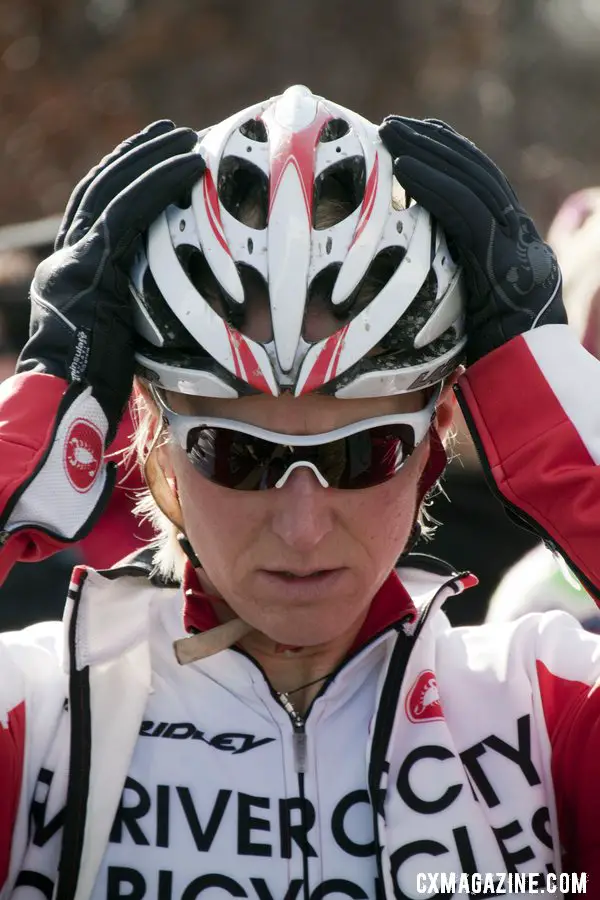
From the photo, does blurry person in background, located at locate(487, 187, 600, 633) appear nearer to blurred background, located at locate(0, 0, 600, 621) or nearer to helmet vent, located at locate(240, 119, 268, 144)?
helmet vent, located at locate(240, 119, 268, 144)

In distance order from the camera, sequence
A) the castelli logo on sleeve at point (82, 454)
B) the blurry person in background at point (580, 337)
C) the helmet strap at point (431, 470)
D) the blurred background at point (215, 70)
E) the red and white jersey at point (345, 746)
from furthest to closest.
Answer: the blurred background at point (215, 70) < the blurry person in background at point (580, 337) < the helmet strap at point (431, 470) < the castelli logo on sleeve at point (82, 454) < the red and white jersey at point (345, 746)

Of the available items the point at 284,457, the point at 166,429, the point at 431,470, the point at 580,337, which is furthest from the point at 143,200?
the point at 580,337

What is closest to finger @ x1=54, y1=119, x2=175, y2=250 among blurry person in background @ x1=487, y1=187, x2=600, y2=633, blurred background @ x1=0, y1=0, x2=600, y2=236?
blurry person in background @ x1=487, y1=187, x2=600, y2=633

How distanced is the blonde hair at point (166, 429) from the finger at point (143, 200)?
0.43ft

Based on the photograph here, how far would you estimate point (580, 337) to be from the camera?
10.4 ft

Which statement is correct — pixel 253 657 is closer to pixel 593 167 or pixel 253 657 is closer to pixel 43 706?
pixel 43 706

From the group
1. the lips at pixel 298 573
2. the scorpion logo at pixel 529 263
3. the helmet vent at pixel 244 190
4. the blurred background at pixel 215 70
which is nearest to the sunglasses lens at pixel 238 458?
the lips at pixel 298 573

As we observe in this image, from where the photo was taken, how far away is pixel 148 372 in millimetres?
2188

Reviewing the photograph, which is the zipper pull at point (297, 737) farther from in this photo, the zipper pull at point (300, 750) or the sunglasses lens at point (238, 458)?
the sunglasses lens at point (238, 458)


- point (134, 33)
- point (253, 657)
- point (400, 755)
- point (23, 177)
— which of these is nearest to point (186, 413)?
point (253, 657)

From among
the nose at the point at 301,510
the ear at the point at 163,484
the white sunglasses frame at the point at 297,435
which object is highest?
the white sunglasses frame at the point at 297,435

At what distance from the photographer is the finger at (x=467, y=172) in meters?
2.13

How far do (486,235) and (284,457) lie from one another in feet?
1.69

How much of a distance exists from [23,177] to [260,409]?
25.5 ft
